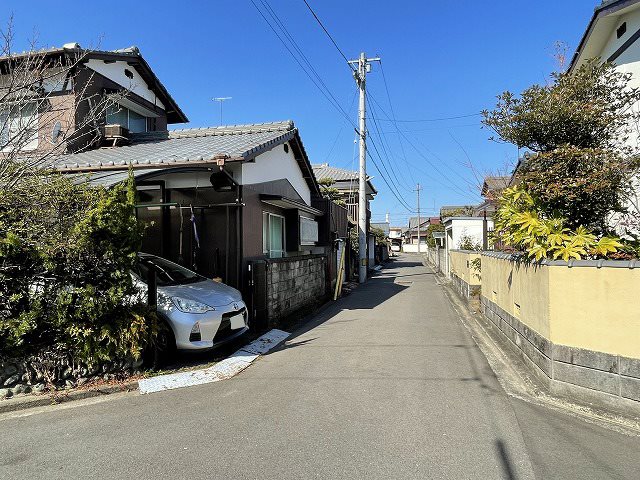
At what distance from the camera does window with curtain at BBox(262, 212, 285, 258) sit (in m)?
10.5

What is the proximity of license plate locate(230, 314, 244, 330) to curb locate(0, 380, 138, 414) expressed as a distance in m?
1.79

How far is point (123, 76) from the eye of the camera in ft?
A: 45.0

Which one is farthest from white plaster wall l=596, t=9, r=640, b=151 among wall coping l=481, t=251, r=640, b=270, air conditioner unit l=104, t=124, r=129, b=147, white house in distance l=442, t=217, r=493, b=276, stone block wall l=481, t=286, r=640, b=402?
air conditioner unit l=104, t=124, r=129, b=147

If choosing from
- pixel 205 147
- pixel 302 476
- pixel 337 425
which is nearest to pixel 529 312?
pixel 337 425

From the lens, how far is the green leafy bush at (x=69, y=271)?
4.72 meters

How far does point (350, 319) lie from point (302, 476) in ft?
23.6

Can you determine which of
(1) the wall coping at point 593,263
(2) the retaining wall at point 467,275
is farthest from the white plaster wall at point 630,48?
(1) the wall coping at point 593,263

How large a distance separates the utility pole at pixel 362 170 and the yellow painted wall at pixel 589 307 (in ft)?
51.3

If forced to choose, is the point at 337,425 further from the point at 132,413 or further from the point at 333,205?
the point at 333,205

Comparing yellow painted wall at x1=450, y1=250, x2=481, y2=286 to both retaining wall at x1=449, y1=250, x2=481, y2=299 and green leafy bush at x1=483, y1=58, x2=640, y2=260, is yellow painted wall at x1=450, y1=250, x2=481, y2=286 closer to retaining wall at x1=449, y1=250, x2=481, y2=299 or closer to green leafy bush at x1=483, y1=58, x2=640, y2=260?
retaining wall at x1=449, y1=250, x2=481, y2=299

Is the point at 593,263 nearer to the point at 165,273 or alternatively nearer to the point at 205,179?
the point at 165,273

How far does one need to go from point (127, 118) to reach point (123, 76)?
53.1 inches

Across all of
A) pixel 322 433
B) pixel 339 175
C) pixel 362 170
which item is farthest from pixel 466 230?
pixel 322 433

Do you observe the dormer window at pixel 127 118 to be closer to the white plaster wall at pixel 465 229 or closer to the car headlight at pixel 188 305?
the car headlight at pixel 188 305
